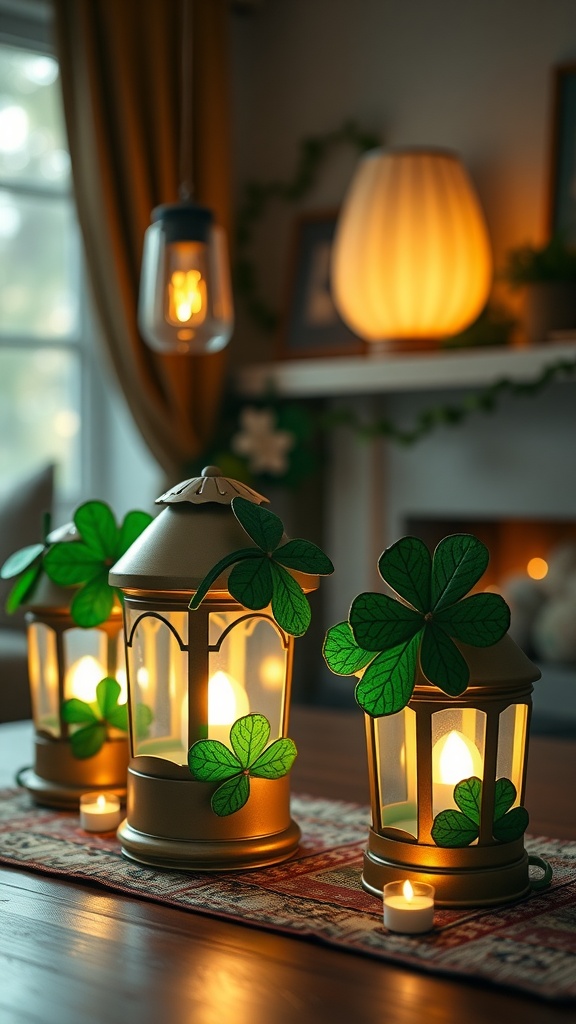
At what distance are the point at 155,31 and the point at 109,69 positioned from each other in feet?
0.63

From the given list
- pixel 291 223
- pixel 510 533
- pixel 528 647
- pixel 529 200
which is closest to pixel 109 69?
pixel 291 223

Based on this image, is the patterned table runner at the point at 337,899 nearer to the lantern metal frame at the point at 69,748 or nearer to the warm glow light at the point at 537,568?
the lantern metal frame at the point at 69,748

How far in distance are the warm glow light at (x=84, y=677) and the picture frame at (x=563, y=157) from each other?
7.82ft

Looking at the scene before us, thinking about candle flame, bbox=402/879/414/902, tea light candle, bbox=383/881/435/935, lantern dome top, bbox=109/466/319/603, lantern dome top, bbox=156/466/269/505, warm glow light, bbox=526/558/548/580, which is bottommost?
warm glow light, bbox=526/558/548/580

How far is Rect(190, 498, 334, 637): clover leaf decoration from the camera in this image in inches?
39.8

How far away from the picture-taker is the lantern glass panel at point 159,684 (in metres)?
1.05

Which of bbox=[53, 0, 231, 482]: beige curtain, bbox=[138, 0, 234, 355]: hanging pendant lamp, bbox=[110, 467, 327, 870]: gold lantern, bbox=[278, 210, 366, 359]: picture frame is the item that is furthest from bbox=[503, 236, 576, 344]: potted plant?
bbox=[110, 467, 327, 870]: gold lantern

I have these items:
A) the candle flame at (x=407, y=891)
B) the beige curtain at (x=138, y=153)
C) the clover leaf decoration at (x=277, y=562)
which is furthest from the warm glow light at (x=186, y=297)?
the beige curtain at (x=138, y=153)

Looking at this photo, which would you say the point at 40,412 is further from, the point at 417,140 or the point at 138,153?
the point at 417,140

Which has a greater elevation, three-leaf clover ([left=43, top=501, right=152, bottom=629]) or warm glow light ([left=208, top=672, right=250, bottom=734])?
three-leaf clover ([left=43, top=501, right=152, bottom=629])

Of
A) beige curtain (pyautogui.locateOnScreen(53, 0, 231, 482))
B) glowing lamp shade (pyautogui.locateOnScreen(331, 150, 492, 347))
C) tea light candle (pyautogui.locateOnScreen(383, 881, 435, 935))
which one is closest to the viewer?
tea light candle (pyautogui.locateOnScreen(383, 881, 435, 935))

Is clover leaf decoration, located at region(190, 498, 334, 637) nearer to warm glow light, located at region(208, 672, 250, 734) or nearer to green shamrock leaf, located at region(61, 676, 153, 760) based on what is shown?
warm glow light, located at region(208, 672, 250, 734)

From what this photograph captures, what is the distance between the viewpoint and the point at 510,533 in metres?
3.85

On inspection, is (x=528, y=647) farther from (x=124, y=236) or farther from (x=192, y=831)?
(x=192, y=831)
